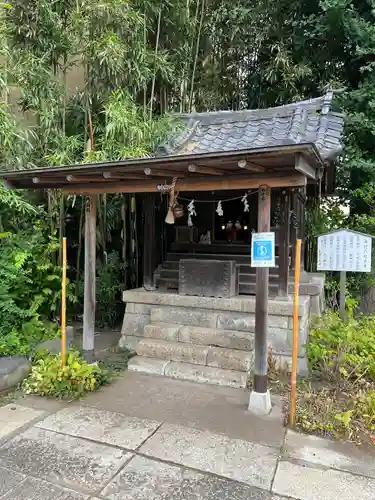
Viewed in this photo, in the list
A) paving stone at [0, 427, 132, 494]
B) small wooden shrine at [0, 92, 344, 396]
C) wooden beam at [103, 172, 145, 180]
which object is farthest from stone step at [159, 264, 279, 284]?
paving stone at [0, 427, 132, 494]

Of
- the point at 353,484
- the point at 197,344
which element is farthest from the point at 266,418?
the point at 197,344

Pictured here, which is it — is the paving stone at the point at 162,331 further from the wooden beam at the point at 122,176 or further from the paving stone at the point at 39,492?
the paving stone at the point at 39,492

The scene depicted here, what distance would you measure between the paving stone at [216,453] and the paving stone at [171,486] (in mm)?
94

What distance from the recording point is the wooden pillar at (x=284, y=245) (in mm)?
5551

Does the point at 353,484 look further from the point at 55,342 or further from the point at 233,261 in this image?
the point at 55,342

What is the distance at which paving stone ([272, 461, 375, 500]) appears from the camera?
8.76 ft

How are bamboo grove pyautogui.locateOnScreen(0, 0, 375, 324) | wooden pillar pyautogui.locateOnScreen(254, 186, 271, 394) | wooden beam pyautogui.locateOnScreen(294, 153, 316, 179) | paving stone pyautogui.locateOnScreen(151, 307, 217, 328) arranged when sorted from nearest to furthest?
wooden beam pyautogui.locateOnScreen(294, 153, 316, 179) < wooden pillar pyautogui.locateOnScreen(254, 186, 271, 394) < paving stone pyautogui.locateOnScreen(151, 307, 217, 328) < bamboo grove pyautogui.locateOnScreen(0, 0, 375, 324)

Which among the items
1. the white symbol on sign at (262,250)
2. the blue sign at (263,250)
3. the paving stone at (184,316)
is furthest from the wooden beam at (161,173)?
the paving stone at (184,316)

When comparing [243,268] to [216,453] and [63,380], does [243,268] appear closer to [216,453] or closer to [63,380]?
[63,380]

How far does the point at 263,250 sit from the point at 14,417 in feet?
10.3

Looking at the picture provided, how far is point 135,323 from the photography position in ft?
19.8

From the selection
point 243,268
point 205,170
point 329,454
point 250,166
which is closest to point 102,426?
point 329,454

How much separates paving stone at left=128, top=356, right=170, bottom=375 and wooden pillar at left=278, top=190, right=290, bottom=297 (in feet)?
6.71

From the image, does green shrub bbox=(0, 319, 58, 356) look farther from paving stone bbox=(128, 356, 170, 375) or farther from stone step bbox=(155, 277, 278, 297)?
stone step bbox=(155, 277, 278, 297)
